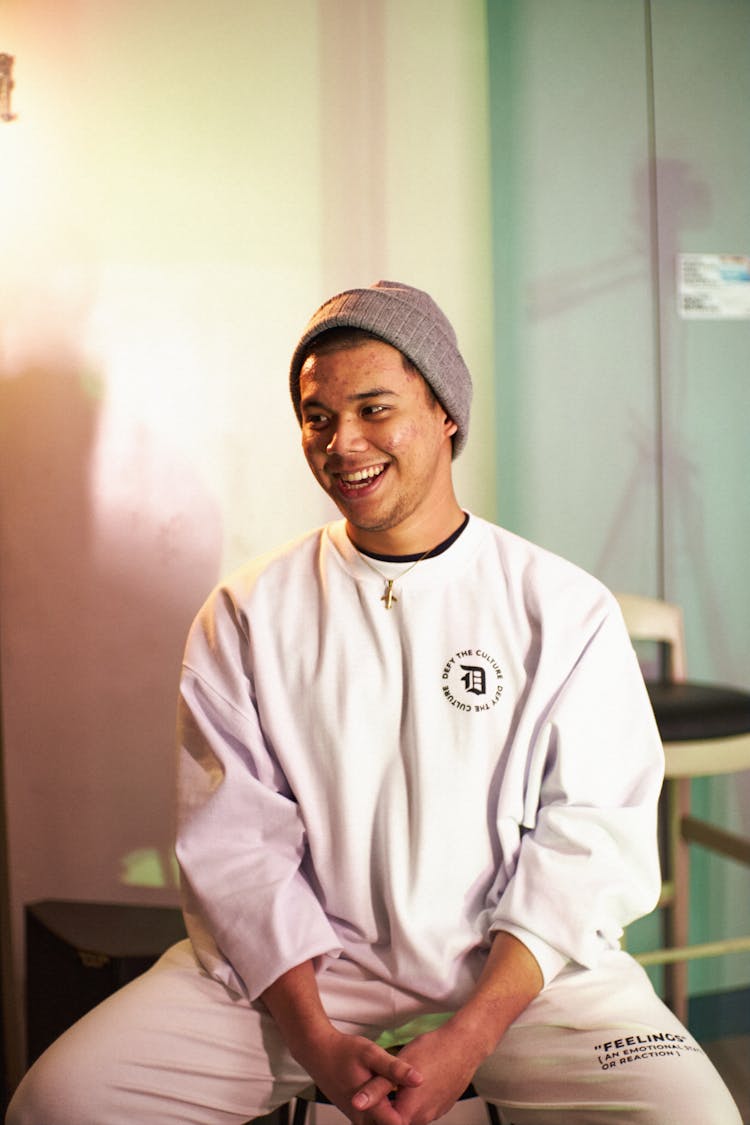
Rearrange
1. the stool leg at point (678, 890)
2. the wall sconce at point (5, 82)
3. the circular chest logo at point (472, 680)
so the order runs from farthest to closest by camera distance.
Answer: the stool leg at point (678, 890) < the wall sconce at point (5, 82) < the circular chest logo at point (472, 680)

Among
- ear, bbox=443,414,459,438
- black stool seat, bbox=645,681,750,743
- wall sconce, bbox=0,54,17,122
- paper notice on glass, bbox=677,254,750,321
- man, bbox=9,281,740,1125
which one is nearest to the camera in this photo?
man, bbox=9,281,740,1125

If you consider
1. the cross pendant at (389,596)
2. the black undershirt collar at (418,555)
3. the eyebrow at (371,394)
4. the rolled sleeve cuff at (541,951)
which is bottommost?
the rolled sleeve cuff at (541,951)

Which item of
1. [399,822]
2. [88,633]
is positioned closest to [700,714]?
[399,822]

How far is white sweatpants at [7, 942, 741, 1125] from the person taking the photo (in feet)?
3.88

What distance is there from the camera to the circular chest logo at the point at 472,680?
4.50 feet

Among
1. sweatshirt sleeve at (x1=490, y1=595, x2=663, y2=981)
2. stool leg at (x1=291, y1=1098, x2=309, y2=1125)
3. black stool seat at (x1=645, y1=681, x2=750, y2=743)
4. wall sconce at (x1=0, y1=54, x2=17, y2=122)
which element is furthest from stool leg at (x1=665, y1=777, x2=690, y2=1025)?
wall sconce at (x1=0, y1=54, x2=17, y2=122)

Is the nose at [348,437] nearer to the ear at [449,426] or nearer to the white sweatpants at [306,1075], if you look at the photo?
the ear at [449,426]

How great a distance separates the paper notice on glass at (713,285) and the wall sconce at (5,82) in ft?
4.91

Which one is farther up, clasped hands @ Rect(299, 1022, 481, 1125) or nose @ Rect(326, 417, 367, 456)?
nose @ Rect(326, 417, 367, 456)

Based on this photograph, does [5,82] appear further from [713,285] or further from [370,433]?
[713,285]

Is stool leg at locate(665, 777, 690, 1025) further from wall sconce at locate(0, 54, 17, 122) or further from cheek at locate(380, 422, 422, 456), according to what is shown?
wall sconce at locate(0, 54, 17, 122)

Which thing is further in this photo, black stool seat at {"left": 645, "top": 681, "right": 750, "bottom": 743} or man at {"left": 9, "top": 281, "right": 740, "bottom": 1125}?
black stool seat at {"left": 645, "top": 681, "right": 750, "bottom": 743}

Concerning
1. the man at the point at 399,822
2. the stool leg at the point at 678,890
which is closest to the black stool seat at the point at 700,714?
the stool leg at the point at 678,890

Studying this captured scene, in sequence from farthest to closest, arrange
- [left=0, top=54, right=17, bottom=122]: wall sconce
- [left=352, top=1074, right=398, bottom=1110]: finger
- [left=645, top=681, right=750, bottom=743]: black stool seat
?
1. [left=0, top=54, right=17, bottom=122]: wall sconce
2. [left=645, top=681, right=750, bottom=743]: black stool seat
3. [left=352, top=1074, right=398, bottom=1110]: finger
